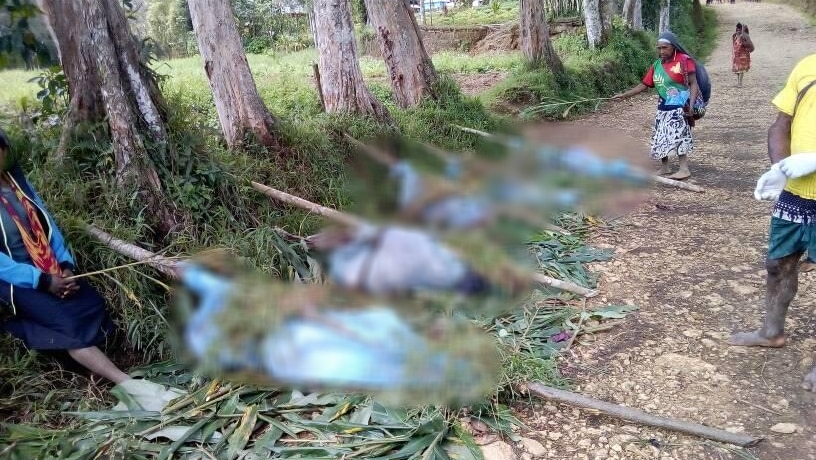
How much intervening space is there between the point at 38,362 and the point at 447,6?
1961 centimetres

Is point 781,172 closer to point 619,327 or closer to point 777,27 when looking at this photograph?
point 619,327

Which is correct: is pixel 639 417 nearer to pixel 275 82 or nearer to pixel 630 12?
pixel 275 82

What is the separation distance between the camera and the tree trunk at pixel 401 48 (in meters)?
5.87

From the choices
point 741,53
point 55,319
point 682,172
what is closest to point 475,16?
point 741,53

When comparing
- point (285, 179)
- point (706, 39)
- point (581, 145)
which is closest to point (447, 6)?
point (706, 39)

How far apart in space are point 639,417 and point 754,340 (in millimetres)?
873

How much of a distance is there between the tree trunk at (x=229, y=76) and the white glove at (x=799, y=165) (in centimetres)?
280

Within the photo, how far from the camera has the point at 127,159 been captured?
2834mm

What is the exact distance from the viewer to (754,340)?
2.76 meters

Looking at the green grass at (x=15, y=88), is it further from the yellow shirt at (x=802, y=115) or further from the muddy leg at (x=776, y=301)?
the muddy leg at (x=776, y=301)

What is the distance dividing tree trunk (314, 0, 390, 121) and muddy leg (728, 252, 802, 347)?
3.14 m

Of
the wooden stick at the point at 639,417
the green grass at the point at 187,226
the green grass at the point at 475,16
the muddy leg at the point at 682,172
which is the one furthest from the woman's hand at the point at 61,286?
the green grass at the point at 475,16

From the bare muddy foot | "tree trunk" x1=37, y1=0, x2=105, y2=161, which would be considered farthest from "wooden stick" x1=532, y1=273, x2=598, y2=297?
"tree trunk" x1=37, y1=0, x2=105, y2=161

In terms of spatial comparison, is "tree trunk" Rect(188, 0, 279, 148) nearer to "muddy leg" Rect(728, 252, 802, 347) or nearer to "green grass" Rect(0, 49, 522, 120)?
"green grass" Rect(0, 49, 522, 120)
